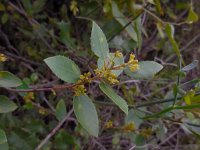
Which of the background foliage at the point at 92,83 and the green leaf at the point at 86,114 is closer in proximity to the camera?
the green leaf at the point at 86,114

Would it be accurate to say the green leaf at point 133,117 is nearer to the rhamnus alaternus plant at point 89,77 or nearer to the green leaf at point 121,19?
the green leaf at point 121,19

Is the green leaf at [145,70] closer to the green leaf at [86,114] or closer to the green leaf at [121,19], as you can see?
the green leaf at [86,114]

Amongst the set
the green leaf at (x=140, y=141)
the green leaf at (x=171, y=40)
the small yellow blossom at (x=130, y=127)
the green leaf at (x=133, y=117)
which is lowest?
the green leaf at (x=140, y=141)

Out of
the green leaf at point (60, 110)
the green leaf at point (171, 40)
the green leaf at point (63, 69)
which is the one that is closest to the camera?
the green leaf at point (63, 69)

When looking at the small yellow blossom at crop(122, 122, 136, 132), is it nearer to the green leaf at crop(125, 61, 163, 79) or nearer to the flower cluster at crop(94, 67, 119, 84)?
the green leaf at crop(125, 61, 163, 79)

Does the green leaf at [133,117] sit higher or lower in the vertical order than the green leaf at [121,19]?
lower

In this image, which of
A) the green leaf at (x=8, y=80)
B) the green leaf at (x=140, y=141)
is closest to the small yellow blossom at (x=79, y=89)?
the green leaf at (x=8, y=80)

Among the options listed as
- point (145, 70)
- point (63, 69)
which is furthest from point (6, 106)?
point (145, 70)

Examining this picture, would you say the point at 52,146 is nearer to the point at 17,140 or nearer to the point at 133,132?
the point at 17,140

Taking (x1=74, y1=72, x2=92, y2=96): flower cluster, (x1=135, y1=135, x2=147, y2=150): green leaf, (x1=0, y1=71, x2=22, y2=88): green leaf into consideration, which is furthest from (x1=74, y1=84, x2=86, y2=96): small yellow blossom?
(x1=135, y1=135, x2=147, y2=150): green leaf

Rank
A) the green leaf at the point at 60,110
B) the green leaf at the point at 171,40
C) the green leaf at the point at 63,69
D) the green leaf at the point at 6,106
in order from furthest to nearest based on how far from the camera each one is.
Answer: the green leaf at the point at 60,110 < the green leaf at the point at 171,40 < the green leaf at the point at 6,106 < the green leaf at the point at 63,69
